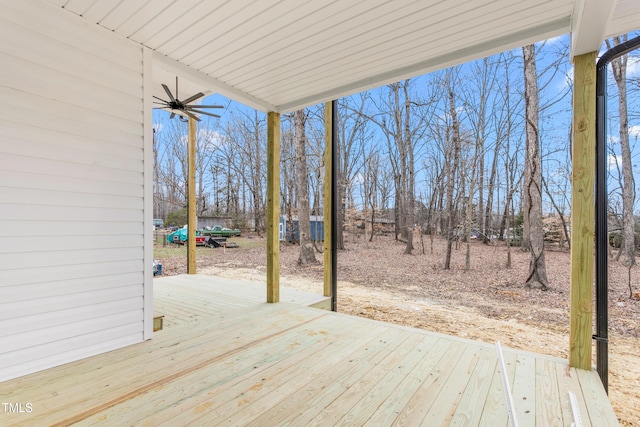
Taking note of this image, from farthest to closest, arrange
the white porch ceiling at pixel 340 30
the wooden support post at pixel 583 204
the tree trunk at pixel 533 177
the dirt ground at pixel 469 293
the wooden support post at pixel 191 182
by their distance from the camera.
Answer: the wooden support post at pixel 191 182 < the tree trunk at pixel 533 177 < the dirt ground at pixel 469 293 < the wooden support post at pixel 583 204 < the white porch ceiling at pixel 340 30

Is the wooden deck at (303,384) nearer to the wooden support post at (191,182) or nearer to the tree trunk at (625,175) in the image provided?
the tree trunk at (625,175)

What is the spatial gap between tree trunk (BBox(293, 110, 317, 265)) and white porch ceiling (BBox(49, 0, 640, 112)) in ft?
13.5

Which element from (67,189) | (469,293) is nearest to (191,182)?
(67,189)

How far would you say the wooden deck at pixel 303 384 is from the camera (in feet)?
5.20

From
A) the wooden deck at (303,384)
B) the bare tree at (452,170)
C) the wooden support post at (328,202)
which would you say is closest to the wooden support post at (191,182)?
the wooden support post at (328,202)

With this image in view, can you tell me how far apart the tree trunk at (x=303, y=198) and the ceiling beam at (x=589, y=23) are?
17.7 ft

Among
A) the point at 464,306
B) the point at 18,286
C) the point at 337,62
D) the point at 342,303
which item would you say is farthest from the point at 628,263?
the point at 18,286

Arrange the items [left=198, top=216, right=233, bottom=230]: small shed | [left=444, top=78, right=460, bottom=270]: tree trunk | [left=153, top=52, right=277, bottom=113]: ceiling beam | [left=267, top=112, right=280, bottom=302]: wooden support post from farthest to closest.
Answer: [left=198, top=216, right=233, bottom=230]: small shed → [left=444, top=78, right=460, bottom=270]: tree trunk → [left=267, top=112, right=280, bottom=302]: wooden support post → [left=153, top=52, right=277, bottom=113]: ceiling beam

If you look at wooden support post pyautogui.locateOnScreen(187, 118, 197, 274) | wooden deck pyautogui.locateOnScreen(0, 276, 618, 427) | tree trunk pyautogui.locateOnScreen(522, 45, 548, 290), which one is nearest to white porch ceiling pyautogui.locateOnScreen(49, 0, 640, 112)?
wooden deck pyautogui.locateOnScreen(0, 276, 618, 427)

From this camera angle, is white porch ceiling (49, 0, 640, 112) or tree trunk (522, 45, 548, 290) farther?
tree trunk (522, 45, 548, 290)

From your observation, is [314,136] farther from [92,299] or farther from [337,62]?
[92,299]

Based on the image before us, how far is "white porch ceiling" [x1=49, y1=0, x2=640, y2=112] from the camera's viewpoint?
188cm

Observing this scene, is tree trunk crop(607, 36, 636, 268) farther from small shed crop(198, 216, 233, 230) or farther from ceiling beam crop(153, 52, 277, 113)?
small shed crop(198, 216, 233, 230)

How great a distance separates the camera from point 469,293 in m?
5.05
